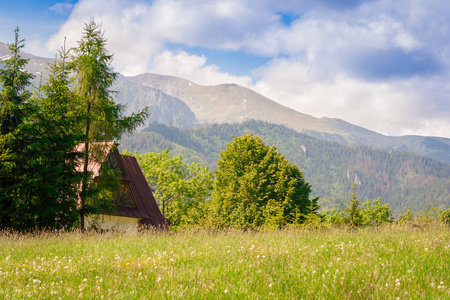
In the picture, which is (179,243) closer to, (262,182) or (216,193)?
(262,182)

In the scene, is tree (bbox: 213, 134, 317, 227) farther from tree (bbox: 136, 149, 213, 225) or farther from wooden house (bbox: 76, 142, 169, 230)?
wooden house (bbox: 76, 142, 169, 230)

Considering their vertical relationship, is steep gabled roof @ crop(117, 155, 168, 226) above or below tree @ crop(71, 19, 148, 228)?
below

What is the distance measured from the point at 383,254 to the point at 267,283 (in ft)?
10.8

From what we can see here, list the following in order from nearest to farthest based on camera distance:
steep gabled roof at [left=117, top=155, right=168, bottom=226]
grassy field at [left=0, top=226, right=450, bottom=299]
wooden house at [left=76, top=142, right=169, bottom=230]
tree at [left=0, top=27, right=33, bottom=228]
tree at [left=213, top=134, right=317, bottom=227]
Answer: grassy field at [left=0, top=226, right=450, bottom=299]
tree at [left=0, top=27, right=33, bottom=228]
wooden house at [left=76, top=142, right=169, bottom=230]
steep gabled roof at [left=117, top=155, right=168, bottom=226]
tree at [left=213, top=134, right=317, bottom=227]

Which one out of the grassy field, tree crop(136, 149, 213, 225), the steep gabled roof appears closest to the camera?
the grassy field

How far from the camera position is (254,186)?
4991 cm

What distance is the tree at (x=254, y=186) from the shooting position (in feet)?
160

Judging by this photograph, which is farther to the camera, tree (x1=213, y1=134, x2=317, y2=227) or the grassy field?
tree (x1=213, y1=134, x2=317, y2=227)

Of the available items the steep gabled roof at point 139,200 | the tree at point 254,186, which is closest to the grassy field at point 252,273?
the steep gabled roof at point 139,200

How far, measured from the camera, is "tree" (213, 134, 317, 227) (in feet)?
160

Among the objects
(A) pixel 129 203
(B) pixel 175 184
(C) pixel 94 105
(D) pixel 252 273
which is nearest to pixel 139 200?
(A) pixel 129 203

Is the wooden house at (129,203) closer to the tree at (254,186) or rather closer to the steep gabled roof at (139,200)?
the steep gabled roof at (139,200)

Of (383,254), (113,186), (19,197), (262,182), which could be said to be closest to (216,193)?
(262,182)

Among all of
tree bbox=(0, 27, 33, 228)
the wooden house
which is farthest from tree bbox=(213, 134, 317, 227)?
tree bbox=(0, 27, 33, 228)
